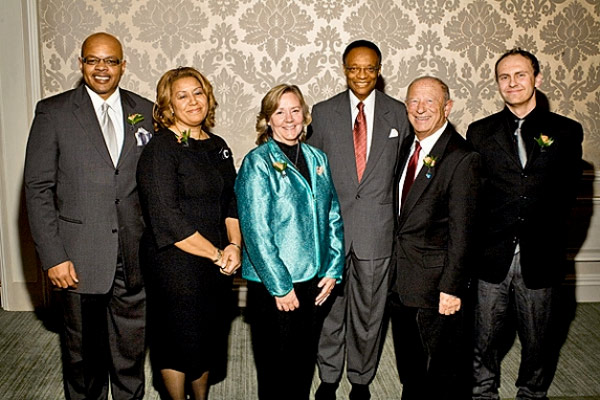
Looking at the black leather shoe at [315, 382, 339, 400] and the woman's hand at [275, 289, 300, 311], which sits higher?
the woman's hand at [275, 289, 300, 311]

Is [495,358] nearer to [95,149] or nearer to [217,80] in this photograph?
[95,149]

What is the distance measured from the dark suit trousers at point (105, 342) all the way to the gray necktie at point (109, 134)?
0.51 metres

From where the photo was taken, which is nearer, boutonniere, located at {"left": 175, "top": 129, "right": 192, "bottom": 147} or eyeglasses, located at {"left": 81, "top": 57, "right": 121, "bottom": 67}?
boutonniere, located at {"left": 175, "top": 129, "right": 192, "bottom": 147}

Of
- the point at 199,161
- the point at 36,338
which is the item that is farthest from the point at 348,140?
the point at 36,338

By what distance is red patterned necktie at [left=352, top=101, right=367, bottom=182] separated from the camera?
3.25m

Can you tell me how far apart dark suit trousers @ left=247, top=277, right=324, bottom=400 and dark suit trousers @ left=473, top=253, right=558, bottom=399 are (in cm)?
80

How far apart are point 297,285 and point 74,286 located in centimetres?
100

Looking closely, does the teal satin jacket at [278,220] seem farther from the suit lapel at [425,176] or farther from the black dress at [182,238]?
the suit lapel at [425,176]

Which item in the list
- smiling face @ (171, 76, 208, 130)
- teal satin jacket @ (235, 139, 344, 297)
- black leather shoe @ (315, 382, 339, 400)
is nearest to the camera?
teal satin jacket @ (235, 139, 344, 297)

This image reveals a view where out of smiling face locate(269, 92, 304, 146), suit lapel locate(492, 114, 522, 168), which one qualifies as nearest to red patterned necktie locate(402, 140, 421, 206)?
Answer: suit lapel locate(492, 114, 522, 168)

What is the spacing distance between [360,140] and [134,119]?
1.07m

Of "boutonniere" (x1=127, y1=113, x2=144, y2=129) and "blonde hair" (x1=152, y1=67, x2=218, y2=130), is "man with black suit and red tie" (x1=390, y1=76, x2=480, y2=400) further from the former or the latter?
"boutonniere" (x1=127, y1=113, x2=144, y2=129)

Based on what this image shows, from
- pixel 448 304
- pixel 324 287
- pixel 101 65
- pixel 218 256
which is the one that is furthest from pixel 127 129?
pixel 448 304

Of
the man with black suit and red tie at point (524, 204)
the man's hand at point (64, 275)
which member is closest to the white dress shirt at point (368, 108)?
the man with black suit and red tie at point (524, 204)
